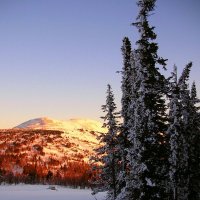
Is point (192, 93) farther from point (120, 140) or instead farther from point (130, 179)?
point (130, 179)

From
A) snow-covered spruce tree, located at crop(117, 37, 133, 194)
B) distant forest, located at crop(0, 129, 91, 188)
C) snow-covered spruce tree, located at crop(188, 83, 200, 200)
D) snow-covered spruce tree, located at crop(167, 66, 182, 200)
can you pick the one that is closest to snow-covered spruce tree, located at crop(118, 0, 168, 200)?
snow-covered spruce tree, located at crop(117, 37, 133, 194)

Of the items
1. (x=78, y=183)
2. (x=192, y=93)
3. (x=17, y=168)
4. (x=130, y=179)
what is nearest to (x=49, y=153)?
(x=17, y=168)

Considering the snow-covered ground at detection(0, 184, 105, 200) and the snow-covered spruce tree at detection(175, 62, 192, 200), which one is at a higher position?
the snow-covered spruce tree at detection(175, 62, 192, 200)

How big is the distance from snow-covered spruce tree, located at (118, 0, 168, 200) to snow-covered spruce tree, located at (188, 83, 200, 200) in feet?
46.8

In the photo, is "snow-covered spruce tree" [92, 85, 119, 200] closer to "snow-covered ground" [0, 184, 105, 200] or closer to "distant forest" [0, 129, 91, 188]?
"snow-covered ground" [0, 184, 105, 200]

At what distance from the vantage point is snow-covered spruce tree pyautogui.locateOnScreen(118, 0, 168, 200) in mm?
24906

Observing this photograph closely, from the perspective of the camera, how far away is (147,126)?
25.5 metres

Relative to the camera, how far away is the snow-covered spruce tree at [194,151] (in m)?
39.6

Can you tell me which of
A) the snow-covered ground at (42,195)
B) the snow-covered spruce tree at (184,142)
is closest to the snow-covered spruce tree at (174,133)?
the snow-covered spruce tree at (184,142)

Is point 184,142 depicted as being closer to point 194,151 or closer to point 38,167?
point 194,151

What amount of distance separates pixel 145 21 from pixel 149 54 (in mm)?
2200

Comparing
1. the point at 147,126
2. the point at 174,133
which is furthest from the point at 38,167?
the point at 147,126

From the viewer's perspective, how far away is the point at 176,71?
35.3 meters

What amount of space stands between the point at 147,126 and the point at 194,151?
16736 millimetres
